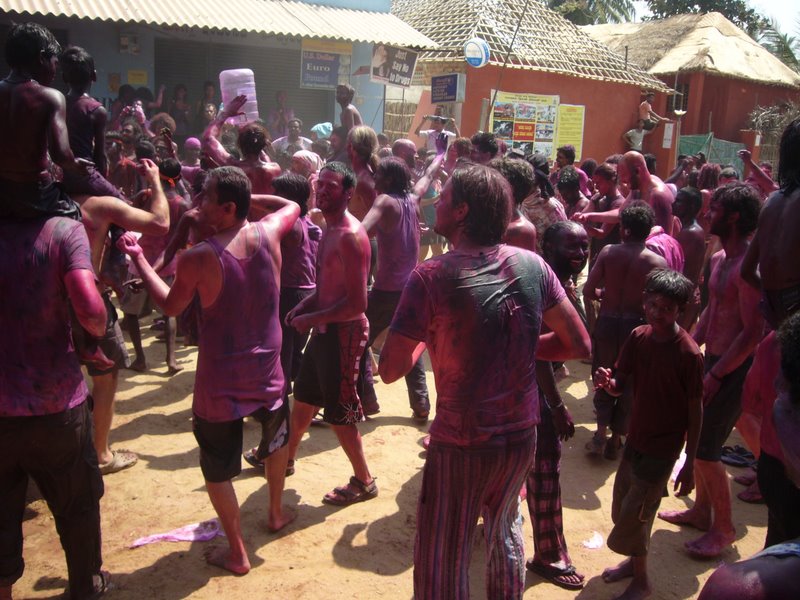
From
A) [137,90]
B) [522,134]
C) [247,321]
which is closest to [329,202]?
[247,321]

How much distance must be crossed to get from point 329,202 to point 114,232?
51.4 inches

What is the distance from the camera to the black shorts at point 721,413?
3961mm

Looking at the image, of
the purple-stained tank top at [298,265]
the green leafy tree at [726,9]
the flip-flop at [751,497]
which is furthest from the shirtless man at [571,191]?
the green leafy tree at [726,9]

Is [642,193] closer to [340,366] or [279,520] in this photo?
[340,366]

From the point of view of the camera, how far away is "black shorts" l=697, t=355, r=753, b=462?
13.0ft

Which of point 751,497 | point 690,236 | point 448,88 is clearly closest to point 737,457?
point 751,497

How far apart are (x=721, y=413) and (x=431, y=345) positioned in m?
2.21

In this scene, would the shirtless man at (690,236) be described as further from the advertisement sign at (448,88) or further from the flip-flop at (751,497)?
the advertisement sign at (448,88)

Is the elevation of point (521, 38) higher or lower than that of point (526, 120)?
higher

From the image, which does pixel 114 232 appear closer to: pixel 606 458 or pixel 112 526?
pixel 112 526

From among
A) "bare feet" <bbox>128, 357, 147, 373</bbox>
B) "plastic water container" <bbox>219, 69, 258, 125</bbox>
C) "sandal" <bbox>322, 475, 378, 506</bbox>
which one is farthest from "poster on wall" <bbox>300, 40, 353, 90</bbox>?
"sandal" <bbox>322, 475, 378, 506</bbox>

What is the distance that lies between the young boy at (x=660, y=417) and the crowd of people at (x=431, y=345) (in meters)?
0.01

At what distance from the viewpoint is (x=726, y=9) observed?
30.2m

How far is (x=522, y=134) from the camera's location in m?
16.4
